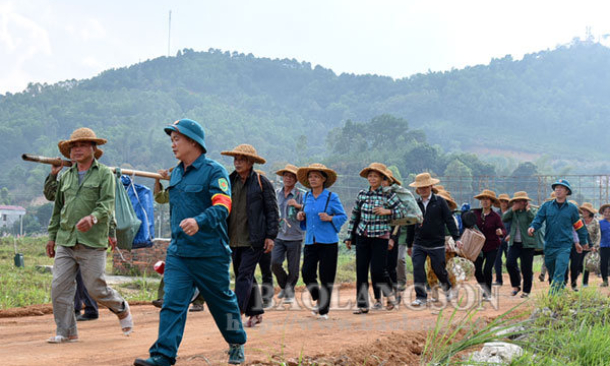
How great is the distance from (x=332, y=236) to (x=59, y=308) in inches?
143

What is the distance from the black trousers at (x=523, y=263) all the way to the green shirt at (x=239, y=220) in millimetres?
6683

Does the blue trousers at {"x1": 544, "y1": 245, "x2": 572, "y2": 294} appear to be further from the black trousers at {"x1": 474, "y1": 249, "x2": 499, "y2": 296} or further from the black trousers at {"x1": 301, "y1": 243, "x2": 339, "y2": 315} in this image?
the black trousers at {"x1": 301, "y1": 243, "x2": 339, "y2": 315}

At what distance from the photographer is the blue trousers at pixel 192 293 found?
5086 mm

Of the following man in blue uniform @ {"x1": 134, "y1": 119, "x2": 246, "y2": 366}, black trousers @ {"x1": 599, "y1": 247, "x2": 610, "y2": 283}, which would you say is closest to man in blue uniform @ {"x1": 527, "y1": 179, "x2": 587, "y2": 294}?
black trousers @ {"x1": 599, "y1": 247, "x2": 610, "y2": 283}

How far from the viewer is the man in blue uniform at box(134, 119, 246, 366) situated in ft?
16.9

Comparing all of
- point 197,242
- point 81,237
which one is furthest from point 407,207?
point 197,242

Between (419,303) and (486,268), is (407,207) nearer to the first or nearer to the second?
(419,303)

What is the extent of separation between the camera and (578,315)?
8055 mm

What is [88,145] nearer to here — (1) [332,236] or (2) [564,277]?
(1) [332,236]

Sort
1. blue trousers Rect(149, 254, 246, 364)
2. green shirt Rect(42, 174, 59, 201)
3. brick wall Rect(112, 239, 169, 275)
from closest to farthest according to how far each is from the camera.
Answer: blue trousers Rect(149, 254, 246, 364) → green shirt Rect(42, 174, 59, 201) → brick wall Rect(112, 239, 169, 275)

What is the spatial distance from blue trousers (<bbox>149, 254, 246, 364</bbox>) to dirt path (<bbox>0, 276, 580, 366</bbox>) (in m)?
0.44

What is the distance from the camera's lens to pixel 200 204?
17.6 ft

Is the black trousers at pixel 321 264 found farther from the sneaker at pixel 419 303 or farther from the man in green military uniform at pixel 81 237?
the man in green military uniform at pixel 81 237

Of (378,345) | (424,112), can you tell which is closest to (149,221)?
(378,345)
